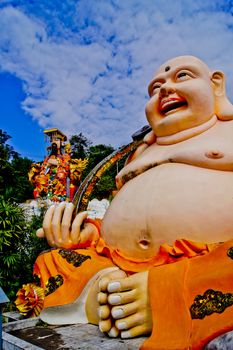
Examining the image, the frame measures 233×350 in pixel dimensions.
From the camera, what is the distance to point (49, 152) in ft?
40.4

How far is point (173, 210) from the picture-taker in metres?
2.89

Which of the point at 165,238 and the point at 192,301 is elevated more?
the point at 165,238

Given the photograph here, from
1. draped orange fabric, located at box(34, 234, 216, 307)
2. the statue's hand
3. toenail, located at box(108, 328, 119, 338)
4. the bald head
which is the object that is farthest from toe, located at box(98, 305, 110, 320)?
the bald head

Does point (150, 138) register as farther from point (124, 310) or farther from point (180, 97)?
point (124, 310)

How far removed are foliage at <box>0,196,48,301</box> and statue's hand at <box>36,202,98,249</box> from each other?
A: 2.42 m

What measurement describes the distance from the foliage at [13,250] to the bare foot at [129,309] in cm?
361

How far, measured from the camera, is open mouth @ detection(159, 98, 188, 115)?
3508mm

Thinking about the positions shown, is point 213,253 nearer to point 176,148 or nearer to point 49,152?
point 176,148

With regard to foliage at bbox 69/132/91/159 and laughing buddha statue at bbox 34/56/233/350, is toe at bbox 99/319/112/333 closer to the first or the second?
laughing buddha statue at bbox 34/56/233/350

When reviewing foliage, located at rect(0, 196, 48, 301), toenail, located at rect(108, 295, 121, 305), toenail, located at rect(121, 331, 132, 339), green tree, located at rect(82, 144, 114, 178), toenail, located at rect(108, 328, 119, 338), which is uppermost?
green tree, located at rect(82, 144, 114, 178)

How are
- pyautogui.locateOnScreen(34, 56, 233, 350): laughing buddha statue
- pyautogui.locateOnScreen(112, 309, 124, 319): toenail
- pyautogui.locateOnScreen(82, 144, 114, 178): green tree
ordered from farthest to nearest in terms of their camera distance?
pyautogui.locateOnScreen(82, 144, 114, 178): green tree, pyautogui.locateOnScreen(112, 309, 124, 319): toenail, pyautogui.locateOnScreen(34, 56, 233, 350): laughing buddha statue

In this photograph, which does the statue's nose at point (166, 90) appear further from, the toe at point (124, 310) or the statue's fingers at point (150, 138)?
the toe at point (124, 310)

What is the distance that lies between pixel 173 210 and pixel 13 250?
3963mm

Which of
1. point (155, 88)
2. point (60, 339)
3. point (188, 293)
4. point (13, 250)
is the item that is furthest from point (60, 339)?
point (13, 250)
